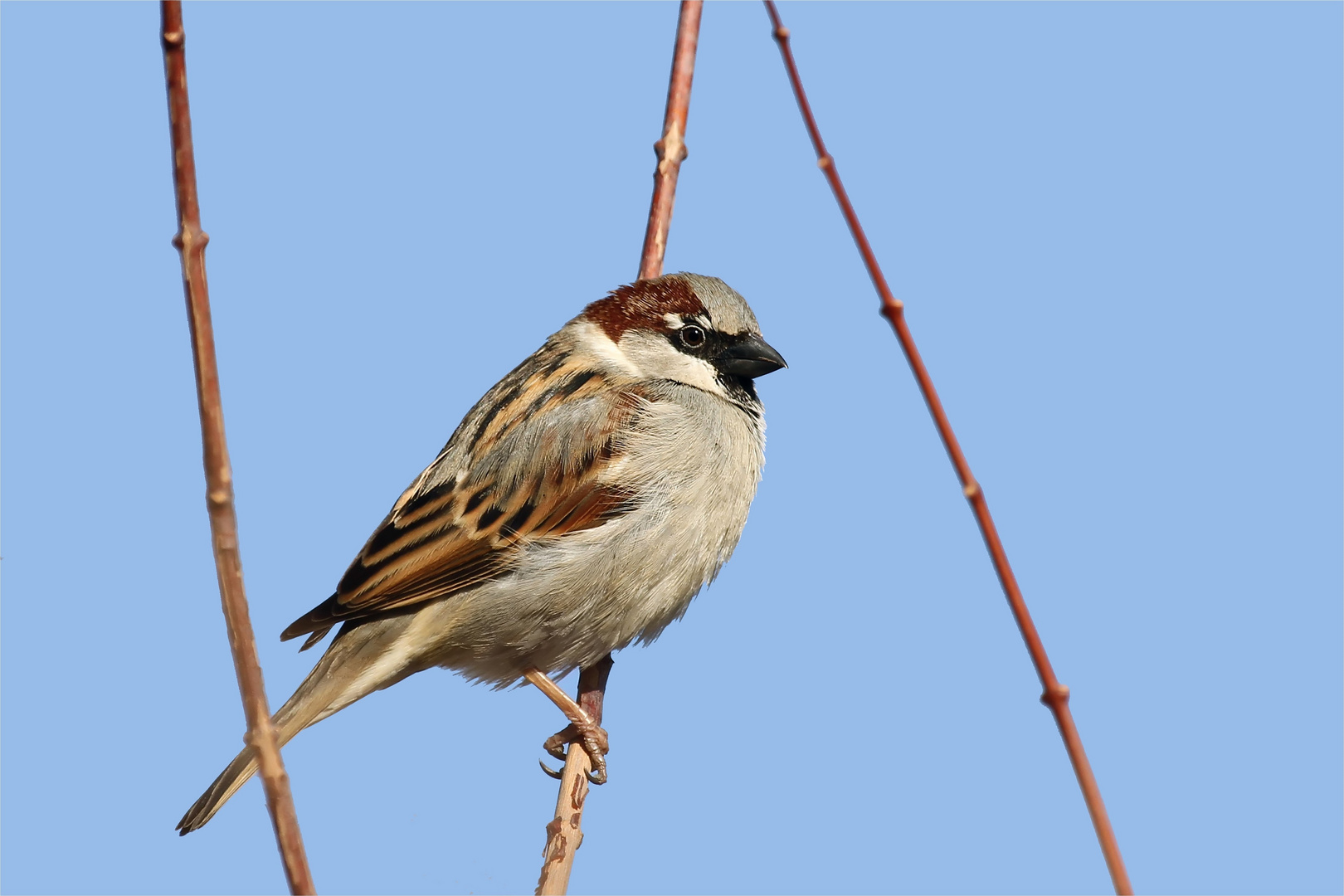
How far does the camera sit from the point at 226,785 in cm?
412

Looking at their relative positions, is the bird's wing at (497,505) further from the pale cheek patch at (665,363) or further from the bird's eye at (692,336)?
the bird's eye at (692,336)

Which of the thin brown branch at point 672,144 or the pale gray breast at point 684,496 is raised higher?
the thin brown branch at point 672,144

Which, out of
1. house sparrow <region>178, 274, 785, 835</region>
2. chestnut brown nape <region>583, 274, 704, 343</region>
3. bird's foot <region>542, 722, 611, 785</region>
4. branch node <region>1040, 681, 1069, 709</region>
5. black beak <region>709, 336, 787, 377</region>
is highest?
chestnut brown nape <region>583, 274, 704, 343</region>

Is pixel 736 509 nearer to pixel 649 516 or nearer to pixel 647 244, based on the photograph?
pixel 649 516

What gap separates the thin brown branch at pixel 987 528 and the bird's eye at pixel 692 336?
334 centimetres

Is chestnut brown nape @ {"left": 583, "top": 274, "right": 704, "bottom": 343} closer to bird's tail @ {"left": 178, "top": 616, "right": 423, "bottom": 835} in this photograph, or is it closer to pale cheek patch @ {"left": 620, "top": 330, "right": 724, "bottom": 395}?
pale cheek patch @ {"left": 620, "top": 330, "right": 724, "bottom": 395}

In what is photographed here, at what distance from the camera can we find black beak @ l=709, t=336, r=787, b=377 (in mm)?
4898

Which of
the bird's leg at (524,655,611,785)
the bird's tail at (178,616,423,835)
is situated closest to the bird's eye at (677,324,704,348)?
the bird's leg at (524,655,611,785)

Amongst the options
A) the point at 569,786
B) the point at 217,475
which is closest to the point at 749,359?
the point at 569,786

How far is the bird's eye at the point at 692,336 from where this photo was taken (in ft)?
16.3

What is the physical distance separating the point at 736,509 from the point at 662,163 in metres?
1.36

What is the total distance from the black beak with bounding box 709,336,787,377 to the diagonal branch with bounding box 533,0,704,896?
18.3 inches

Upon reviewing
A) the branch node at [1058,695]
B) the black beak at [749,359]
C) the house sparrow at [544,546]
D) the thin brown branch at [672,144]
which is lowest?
the branch node at [1058,695]

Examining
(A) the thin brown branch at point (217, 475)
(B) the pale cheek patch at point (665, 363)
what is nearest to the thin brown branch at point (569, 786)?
(B) the pale cheek patch at point (665, 363)
